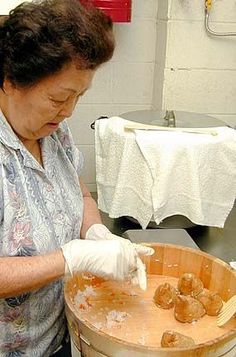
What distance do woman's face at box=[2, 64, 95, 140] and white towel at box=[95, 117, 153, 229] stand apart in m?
0.68

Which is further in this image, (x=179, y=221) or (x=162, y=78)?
(x=162, y=78)

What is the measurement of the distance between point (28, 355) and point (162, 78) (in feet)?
4.56


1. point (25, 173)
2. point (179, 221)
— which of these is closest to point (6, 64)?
point (25, 173)

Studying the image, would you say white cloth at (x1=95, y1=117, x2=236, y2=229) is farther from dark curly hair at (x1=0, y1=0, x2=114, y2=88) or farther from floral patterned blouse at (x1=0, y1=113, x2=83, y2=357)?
dark curly hair at (x1=0, y1=0, x2=114, y2=88)

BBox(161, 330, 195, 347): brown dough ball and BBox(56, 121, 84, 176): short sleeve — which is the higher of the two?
BBox(56, 121, 84, 176): short sleeve

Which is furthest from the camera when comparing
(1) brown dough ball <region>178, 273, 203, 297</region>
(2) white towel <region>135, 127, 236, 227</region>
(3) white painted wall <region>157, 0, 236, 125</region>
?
(3) white painted wall <region>157, 0, 236, 125</region>

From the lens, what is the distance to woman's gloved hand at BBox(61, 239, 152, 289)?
0.78 meters

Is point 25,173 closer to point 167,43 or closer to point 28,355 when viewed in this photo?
point 28,355

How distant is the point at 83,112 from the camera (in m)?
2.06

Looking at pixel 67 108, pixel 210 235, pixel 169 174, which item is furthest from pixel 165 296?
pixel 210 235

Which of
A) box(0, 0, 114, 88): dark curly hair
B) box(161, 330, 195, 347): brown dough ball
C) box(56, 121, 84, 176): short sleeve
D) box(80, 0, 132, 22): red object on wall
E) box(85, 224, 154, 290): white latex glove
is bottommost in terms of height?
box(161, 330, 195, 347): brown dough ball

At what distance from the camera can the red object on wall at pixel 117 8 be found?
1.74m

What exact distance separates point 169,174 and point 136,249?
2.03 ft

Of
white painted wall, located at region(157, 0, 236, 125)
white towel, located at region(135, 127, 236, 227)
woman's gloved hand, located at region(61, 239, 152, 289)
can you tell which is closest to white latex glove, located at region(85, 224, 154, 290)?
woman's gloved hand, located at region(61, 239, 152, 289)
